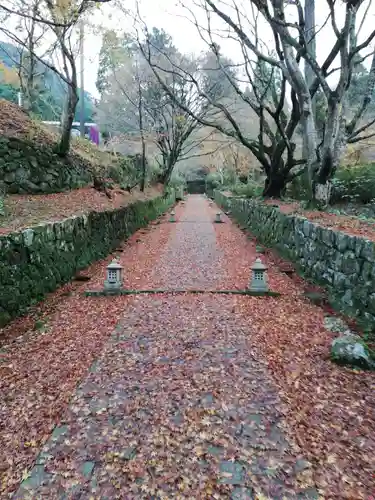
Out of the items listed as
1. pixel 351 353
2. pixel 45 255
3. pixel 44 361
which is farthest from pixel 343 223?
pixel 44 361

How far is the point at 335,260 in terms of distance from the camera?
549 centimetres

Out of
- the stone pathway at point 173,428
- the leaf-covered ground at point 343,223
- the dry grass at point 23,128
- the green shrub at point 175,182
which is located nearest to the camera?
the stone pathway at point 173,428

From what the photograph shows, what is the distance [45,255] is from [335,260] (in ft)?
14.1

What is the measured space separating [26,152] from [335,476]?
9481mm

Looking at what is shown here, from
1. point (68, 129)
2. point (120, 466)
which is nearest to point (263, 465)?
point (120, 466)

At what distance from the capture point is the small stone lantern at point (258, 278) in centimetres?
595

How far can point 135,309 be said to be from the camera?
206 inches

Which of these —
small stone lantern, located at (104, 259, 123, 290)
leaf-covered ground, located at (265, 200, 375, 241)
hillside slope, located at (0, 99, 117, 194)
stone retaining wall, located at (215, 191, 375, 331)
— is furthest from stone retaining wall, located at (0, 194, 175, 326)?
leaf-covered ground, located at (265, 200, 375, 241)

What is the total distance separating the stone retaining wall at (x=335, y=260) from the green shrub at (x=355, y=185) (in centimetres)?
343

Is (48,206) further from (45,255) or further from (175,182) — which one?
(175,182)

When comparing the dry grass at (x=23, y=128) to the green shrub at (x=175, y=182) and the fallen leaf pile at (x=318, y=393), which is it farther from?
the green shrub at (x=175, y=182)

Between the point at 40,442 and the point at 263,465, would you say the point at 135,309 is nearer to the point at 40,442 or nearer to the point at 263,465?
the point at 40,442

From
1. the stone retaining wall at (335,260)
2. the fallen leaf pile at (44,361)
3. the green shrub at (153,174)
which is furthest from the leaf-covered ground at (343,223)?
the green shrub at (153,174)

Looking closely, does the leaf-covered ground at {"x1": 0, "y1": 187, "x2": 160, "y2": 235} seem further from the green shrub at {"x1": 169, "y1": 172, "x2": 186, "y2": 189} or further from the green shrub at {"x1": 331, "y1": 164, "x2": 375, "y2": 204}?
the green shrub at {"x1": 169, "y1": 172, "x2": 186, "y2": 189}
